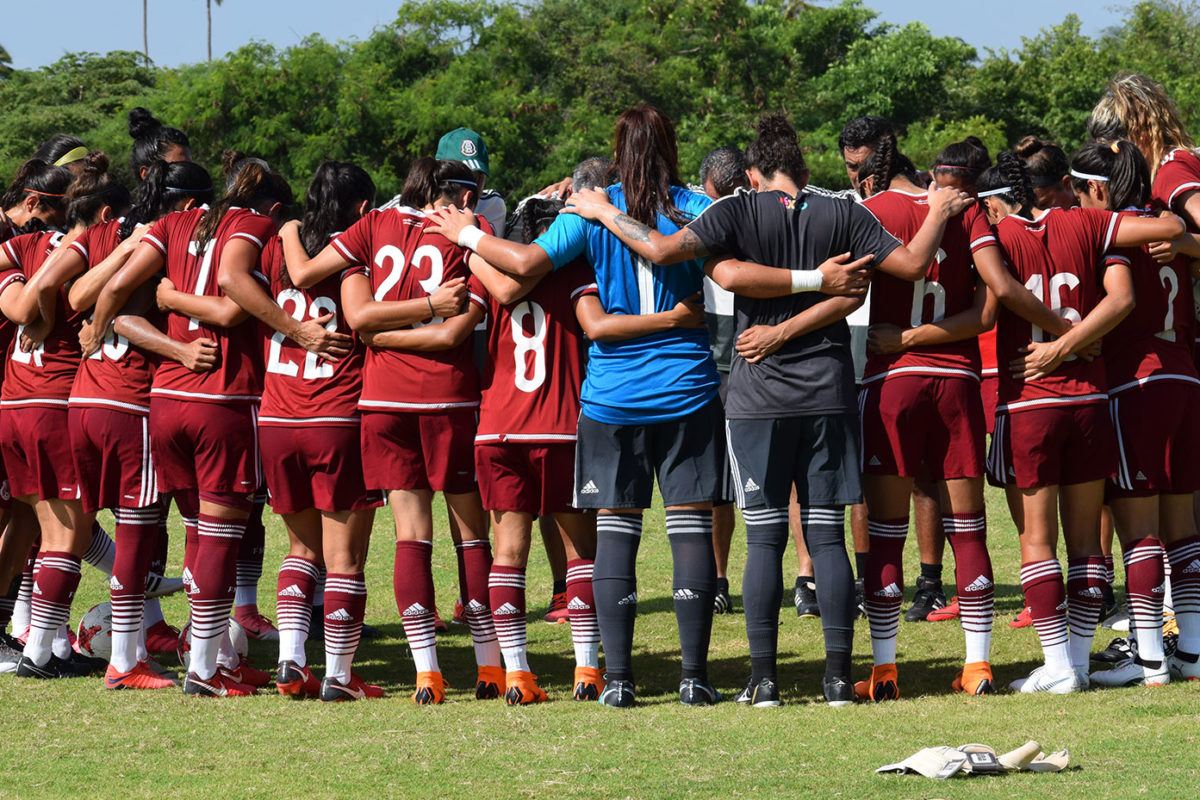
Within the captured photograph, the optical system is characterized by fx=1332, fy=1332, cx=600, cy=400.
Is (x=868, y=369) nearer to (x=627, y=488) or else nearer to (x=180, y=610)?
(x=627, y=488)

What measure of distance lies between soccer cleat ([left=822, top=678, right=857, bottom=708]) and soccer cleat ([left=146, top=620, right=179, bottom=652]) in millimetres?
3832

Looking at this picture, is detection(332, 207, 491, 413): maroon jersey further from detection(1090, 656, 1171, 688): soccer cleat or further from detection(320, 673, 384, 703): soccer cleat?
detection(1090, 656, 1171, 688): soccer cleat

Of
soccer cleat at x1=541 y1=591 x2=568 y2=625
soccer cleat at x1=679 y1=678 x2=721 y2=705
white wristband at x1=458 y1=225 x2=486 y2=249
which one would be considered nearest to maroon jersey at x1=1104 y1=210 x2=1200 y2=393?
soccer cleat at x1=679 y1=678 x2=721 y2=705

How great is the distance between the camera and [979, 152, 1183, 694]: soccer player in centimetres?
588

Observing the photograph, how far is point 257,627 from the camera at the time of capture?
25.8ft

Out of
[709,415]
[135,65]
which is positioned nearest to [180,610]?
[709,415]

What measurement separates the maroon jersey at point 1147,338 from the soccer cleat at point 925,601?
214 cm

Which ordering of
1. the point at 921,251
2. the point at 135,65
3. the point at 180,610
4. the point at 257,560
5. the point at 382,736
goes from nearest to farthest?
the point at 382,736 → the point at 921,251 → the point at 257,560 → the point at 180,610 → the point at 135,65

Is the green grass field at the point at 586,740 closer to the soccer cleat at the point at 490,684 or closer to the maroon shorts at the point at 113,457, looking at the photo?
the soccer cleat at the point at 490,684

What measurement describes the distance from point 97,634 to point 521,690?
258 cm

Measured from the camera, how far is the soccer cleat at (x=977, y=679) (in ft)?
19.1

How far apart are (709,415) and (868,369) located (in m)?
0.83

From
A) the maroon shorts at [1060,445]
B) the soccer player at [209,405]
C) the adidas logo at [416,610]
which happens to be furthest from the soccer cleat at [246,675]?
the maroon shorts at [1060,445]

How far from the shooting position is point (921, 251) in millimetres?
5594
